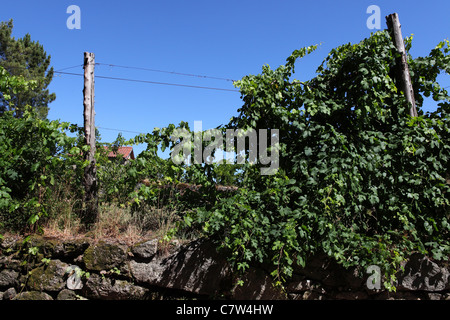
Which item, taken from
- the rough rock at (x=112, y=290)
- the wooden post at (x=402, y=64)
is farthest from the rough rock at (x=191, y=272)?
the wooden post at (x=402, y=64)

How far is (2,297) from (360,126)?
4667 millimetres

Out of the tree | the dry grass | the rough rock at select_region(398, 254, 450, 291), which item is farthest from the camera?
the tree

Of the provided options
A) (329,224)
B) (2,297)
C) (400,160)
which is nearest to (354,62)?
(400,160)

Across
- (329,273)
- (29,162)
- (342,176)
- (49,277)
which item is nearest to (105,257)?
(49,277)

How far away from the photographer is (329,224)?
11.1ft

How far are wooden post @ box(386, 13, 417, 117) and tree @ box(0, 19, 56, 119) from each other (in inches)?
651

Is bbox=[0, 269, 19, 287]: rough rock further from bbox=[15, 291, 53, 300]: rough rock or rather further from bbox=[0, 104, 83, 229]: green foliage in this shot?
bbox=[0, 104, 83, 229]: green foliage

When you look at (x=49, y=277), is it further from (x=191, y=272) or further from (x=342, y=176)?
(x=342, y=176)

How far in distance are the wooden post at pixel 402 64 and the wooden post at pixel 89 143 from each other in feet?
13.9

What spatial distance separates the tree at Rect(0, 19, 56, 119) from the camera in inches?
661

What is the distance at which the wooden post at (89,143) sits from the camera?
14.0 feet

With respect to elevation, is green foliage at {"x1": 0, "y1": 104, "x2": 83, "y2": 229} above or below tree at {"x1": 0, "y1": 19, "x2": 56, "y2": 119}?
below

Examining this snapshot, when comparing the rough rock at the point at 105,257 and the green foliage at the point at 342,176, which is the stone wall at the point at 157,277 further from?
the green foliage at the point at 342,176

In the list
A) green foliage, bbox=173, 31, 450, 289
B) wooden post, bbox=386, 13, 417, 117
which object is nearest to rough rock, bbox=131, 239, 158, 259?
green foliage, bbox=173, 31, 450, 289
